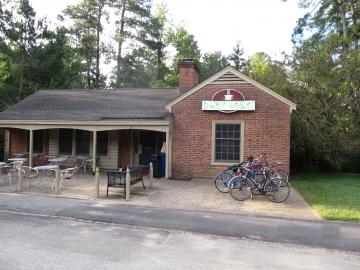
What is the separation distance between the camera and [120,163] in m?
17.9

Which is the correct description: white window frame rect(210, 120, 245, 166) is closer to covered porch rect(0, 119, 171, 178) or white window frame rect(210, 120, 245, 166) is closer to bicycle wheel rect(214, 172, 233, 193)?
covered porch rect(0, 119, 171, 178)

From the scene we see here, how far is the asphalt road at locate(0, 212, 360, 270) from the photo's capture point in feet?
18.9

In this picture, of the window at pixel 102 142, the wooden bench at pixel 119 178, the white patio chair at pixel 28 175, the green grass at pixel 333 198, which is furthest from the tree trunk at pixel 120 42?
the wooden bench at pixel 119 178

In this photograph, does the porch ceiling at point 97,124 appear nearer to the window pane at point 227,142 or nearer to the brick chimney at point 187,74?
the window pane at point 227,142

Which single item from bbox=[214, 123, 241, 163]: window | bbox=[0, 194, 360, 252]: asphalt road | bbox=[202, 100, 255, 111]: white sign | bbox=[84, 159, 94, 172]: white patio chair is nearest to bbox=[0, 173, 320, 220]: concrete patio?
bbox=[0, 194, 360, 252]: asphalt road

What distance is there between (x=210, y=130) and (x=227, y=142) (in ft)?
2.77

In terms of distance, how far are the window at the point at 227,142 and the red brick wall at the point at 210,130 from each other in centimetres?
27

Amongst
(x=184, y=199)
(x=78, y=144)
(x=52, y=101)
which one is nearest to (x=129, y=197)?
(x=184, y=199)

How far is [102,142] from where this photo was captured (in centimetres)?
1823

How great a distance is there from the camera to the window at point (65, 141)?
18.7 meters

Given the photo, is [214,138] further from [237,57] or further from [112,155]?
[237,57]

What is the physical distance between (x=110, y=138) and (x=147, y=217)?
9717 millimetres

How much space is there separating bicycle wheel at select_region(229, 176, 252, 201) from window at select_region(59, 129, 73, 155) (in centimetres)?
987

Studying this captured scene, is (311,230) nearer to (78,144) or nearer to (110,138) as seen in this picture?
(110,138)
